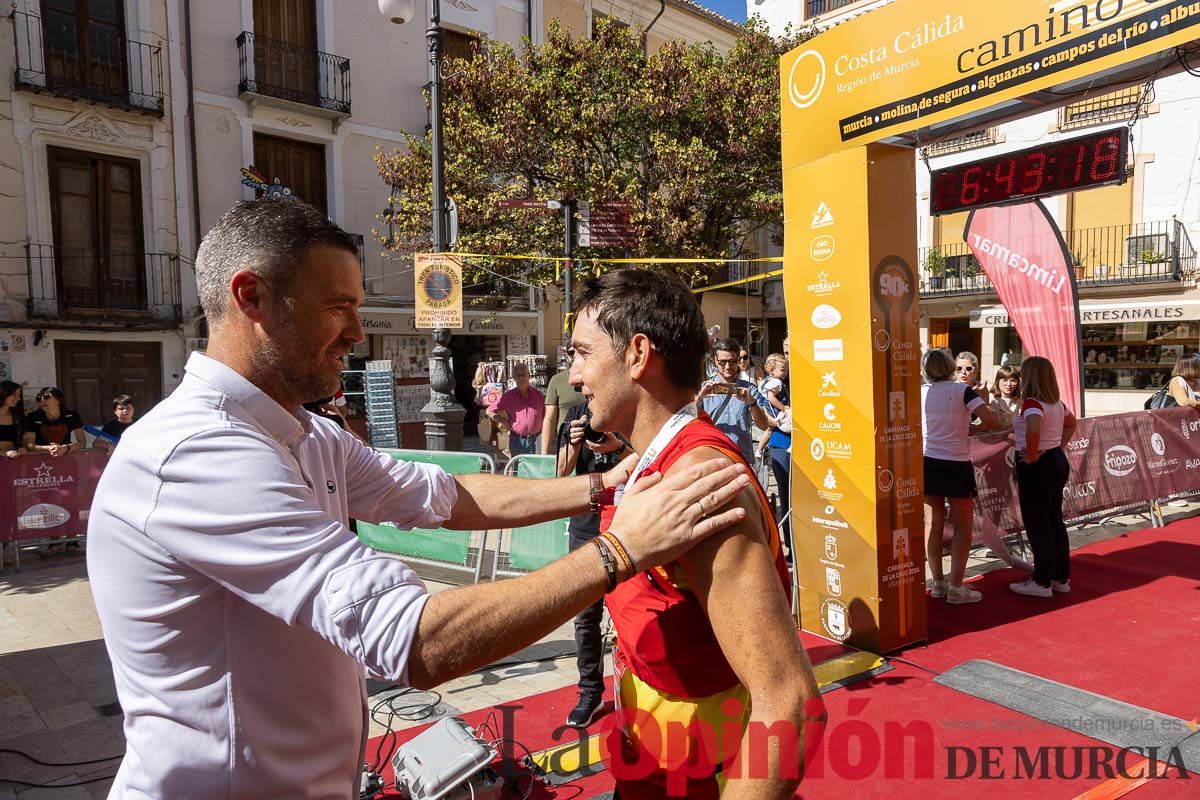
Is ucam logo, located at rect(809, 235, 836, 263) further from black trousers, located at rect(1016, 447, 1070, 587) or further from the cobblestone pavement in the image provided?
the cobblestone pavement

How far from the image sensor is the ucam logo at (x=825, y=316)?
4.84 meters

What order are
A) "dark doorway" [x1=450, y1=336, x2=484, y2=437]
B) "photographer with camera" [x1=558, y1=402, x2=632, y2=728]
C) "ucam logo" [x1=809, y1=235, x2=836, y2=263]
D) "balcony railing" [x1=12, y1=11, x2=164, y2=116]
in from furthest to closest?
1. "dark doorway" [x1=450, y1=336, x2=484, y2=437]
2. "balcony railing" [x1=12, y1=11, x2=164, y2=116]
3. "ucam logo" [x1=809, y1=235, x2=836, y2=263]
4. "photographer with camera" [x1=558, y1=402, x2=632, y2=728]

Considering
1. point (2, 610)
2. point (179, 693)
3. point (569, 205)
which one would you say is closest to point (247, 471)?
point (179, 693)

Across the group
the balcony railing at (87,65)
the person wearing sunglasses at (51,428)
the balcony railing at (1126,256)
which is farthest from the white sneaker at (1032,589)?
the balcony railing at (87,65)

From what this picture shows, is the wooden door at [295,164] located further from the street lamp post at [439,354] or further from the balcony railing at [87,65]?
the street lamp post at [439,354]

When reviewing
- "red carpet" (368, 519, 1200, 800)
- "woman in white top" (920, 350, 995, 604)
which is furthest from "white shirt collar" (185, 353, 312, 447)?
"woman in white top" (920, 350, 995, 604)

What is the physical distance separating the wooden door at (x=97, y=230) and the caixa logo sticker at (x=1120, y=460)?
16.6 m

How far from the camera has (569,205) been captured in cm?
1088

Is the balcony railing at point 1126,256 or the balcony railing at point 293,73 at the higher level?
the balcony railing at point 293,73

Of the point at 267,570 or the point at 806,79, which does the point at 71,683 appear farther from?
the point at 806,79

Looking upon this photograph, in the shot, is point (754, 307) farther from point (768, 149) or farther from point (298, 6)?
point (298, 6)

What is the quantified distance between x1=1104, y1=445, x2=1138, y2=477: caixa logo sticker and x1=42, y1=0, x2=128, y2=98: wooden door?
17522mm

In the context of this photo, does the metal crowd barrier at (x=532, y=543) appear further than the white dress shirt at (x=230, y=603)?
Yes

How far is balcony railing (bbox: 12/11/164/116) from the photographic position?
13.2 m
